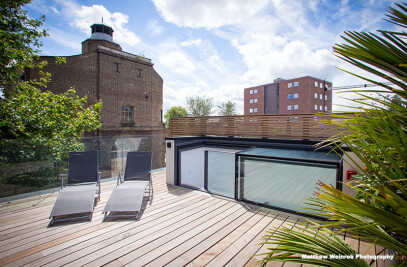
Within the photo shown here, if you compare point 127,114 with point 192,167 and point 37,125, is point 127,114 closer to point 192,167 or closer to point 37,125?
point 37,125

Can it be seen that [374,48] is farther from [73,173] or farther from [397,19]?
[73,173]

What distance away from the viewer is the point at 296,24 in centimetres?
468

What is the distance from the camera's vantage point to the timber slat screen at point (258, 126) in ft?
17.4

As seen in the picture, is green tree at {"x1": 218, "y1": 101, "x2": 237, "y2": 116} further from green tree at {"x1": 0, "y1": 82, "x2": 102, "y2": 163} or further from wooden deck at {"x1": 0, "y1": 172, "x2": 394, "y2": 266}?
wooden deck at {"x1": 0, "y1": 172, "x2": 394, "y2": 266}

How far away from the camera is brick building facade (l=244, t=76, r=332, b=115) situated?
38500 millimetres

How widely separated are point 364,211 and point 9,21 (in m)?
10.2

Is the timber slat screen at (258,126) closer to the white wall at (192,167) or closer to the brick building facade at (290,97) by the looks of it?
the white wall at (192,167)

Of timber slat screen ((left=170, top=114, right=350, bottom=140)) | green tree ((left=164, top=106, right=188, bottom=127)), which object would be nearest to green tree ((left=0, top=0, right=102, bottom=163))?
timber slat screen ((left=170, top=114, right=350, bottom=140))

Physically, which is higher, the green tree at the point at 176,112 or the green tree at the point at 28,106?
the green tree at the point at 176,112

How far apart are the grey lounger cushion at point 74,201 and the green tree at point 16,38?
538 cm

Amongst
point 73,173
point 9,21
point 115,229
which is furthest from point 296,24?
point 9,21

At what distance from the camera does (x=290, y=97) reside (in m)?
41.2

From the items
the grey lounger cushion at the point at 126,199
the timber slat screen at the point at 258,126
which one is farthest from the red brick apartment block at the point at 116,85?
the grey lounger cushion at the point at 126,199

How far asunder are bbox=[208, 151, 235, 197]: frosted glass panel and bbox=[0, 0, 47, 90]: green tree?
7.06 metres
